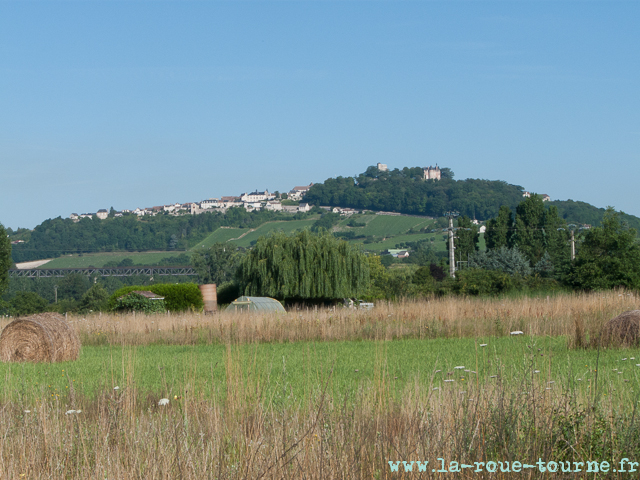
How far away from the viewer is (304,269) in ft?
116

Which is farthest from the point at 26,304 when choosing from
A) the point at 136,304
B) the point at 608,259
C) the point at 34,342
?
the point at 34,342

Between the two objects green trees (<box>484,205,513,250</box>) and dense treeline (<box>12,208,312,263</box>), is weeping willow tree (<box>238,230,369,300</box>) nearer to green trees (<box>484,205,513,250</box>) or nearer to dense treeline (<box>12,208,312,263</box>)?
green trees (<box>484,205,513,250</box>)

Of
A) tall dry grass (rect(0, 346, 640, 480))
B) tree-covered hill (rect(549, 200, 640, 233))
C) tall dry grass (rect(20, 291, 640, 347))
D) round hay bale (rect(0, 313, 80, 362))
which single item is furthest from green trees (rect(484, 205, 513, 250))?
tall dry grass (rect(0, 346, 640, 480))

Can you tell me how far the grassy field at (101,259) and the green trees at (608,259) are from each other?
105m

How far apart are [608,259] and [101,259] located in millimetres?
117948

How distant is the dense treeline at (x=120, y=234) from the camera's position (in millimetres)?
143750

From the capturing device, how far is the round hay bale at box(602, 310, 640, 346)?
456 inches

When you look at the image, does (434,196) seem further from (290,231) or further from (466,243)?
(466,243)

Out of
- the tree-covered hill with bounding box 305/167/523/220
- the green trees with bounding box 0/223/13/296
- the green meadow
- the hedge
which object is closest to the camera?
the green meadow

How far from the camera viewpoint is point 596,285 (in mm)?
29266

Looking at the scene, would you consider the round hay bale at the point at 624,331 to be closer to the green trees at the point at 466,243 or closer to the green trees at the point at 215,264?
the green trees at the point at 466,243

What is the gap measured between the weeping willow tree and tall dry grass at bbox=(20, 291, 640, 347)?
1547cm

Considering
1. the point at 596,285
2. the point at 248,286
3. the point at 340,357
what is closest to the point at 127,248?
the point at 248,286

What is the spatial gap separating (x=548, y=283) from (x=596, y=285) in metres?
4.38
